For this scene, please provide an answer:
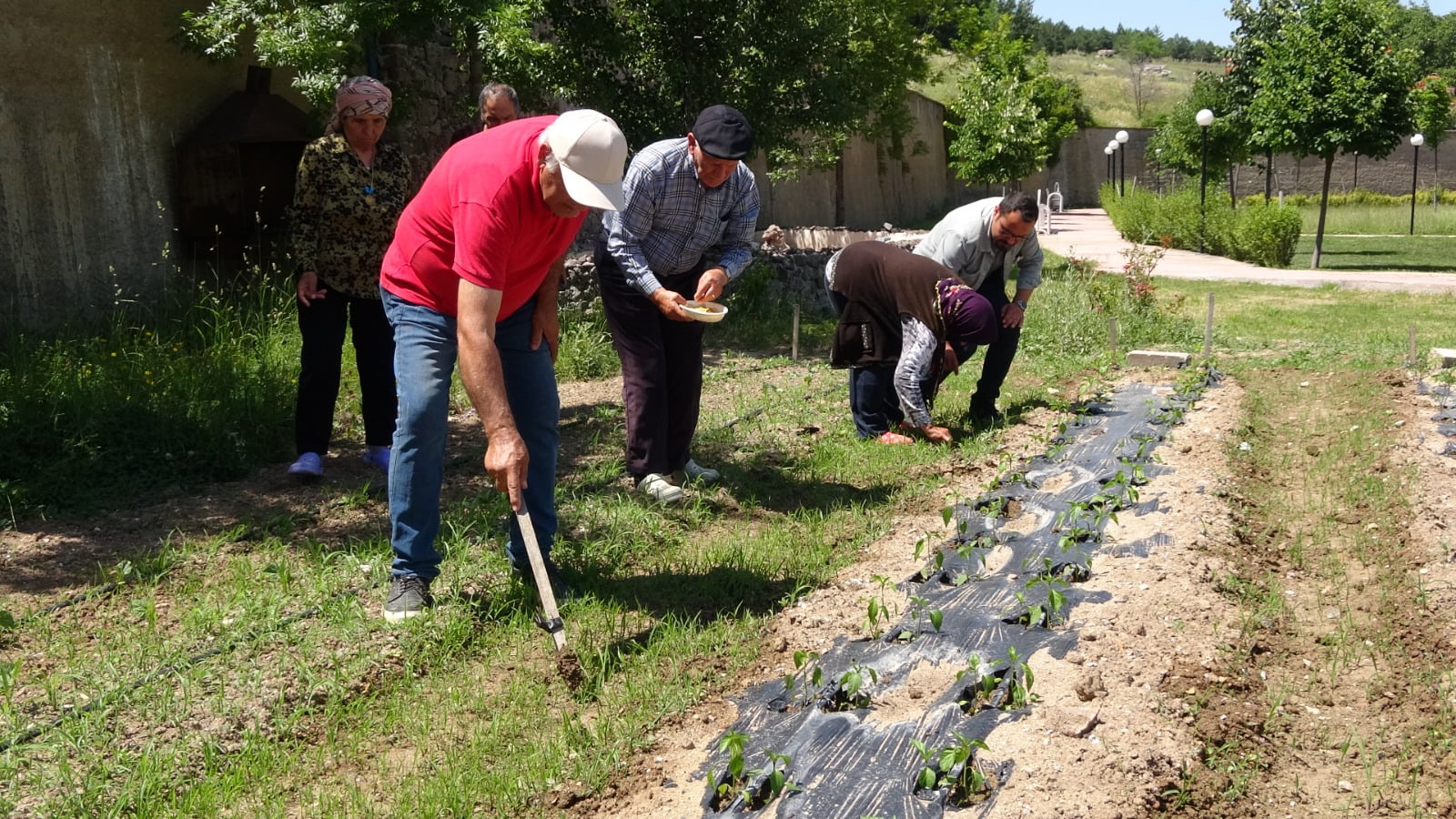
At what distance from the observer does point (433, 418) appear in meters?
3.66

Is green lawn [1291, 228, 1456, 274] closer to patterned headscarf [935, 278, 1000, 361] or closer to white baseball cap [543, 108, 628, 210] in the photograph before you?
patterned headscarf [935, 278, 1000, 361]

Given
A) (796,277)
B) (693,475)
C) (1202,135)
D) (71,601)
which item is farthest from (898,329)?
(1202,135)

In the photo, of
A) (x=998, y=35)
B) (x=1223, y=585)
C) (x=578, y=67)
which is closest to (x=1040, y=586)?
(x=1223, y=585)

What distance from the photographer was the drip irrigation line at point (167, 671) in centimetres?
306

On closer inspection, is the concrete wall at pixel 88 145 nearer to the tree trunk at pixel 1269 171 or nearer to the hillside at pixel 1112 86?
the tree trunk at pixel 1269 171

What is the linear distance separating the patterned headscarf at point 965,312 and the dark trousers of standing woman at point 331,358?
2.57 metres

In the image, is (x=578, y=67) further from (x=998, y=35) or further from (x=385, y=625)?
(x=998, y=35)

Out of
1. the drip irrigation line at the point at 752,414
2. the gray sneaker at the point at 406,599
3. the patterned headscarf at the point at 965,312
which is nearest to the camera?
the gray sneaker at the point at 406,599

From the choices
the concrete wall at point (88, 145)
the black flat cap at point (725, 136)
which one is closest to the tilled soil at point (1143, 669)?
the black flat cap at point (725, 136)

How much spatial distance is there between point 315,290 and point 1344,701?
162 inches

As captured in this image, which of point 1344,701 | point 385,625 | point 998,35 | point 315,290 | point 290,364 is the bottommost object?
point 1344,701

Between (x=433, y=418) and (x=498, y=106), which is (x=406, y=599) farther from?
(x=498, y=106)

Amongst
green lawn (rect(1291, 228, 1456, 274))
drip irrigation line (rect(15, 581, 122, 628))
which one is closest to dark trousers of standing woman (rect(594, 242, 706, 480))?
drip irrigation line (rect(15, 581, 122, 628))

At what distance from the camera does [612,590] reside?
414 cm
